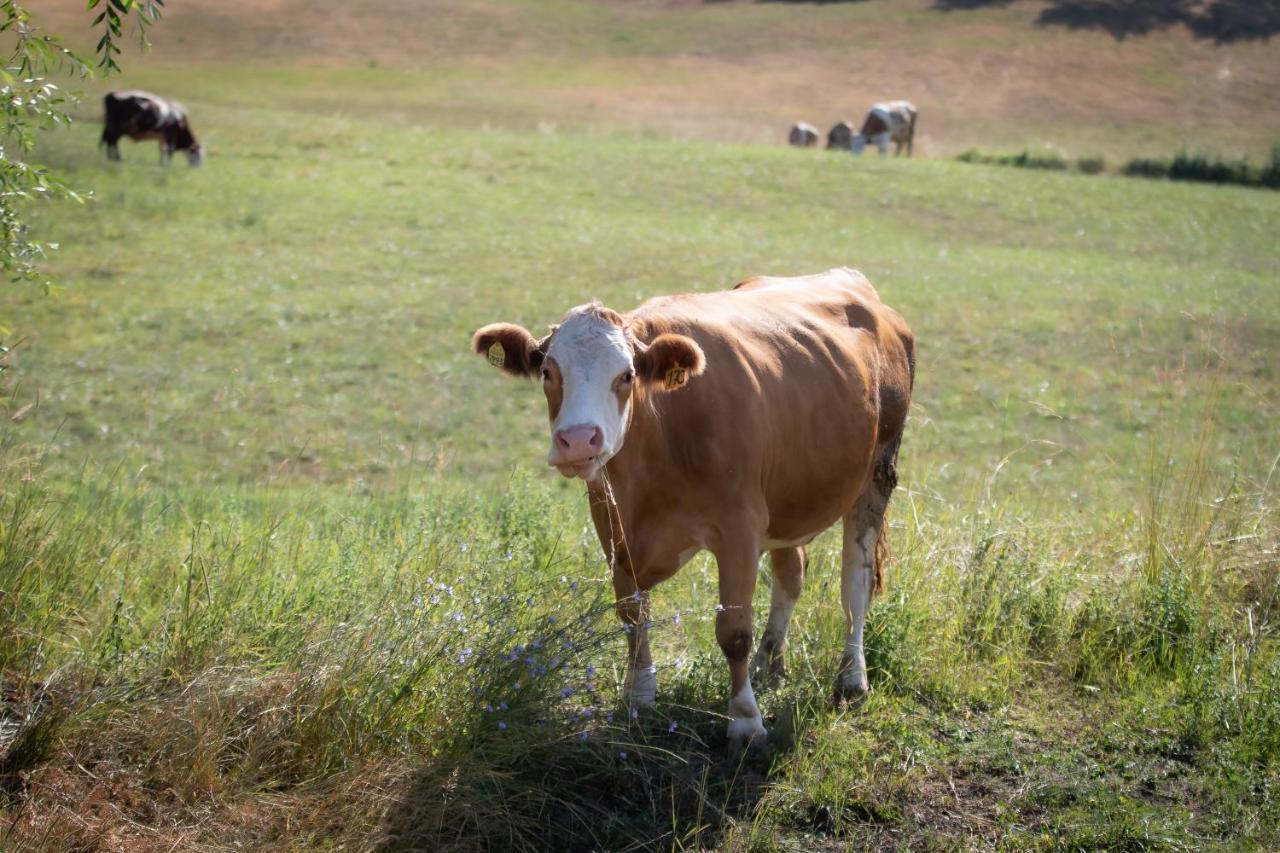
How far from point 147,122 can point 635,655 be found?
28.6 metres

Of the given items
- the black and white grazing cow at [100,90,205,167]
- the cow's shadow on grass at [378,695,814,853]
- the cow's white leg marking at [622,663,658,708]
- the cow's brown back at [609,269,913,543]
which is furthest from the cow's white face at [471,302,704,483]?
the black and white grazing cow at [100,90,205,167]

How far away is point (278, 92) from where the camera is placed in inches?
1907

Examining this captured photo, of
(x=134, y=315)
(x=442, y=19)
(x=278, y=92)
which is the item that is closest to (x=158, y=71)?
(x=278, y=92)

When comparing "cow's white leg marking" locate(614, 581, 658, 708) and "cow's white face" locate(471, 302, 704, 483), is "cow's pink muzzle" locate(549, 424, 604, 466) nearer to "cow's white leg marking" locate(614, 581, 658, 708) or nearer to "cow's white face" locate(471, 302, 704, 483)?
"cow's white face" locate(471, 302, 704, 483)

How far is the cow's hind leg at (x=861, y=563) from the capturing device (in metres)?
6.16

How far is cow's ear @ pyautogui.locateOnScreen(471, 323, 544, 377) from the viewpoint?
5254mm

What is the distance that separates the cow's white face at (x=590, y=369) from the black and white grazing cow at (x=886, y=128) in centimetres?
3802

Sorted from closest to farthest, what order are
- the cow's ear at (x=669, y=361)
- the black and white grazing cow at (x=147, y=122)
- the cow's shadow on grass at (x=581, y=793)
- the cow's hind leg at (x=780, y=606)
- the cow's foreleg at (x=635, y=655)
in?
the cow's shadow on grass at (x=581, y=793), the cow's ear at (x=669, y=361), the cow's foreleg at (x=635, y=655), the cow's hind leg at (x=780, y=606), the black and white grazing cow at (x=147, y=122)

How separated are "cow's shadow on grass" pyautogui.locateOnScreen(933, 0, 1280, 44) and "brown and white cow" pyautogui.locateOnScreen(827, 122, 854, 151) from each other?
34.8 m

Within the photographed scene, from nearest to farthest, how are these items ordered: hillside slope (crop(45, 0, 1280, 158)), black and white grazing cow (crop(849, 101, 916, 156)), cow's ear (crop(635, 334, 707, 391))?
1. cow's ear (crop(635, 334, 707, 391))
2. black and white grazing cow (crop(849, 101, 916, 156))
3. hillside slope (crop(45, 0, 1280, 158))

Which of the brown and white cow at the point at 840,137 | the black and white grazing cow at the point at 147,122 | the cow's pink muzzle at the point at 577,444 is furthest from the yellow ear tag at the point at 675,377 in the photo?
the brown and white cow at the point at 840,137

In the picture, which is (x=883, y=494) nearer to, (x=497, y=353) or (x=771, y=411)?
(x=771, y=411)

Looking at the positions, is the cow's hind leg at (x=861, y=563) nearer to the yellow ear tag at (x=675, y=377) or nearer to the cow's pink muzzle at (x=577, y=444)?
the yellow ear tag at (x=675, y=377)

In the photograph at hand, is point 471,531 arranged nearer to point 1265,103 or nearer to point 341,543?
point 341,543
